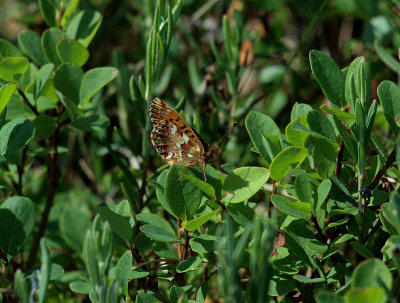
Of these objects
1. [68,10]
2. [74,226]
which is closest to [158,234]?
[74,226]

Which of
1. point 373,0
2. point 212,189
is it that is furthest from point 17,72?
point 373,0

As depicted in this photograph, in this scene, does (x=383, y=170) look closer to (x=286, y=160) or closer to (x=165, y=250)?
(x=286, y=160)

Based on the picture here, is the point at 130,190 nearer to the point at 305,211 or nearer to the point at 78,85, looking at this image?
the point at 78,85

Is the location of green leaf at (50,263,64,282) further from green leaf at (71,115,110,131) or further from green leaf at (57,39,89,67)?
green leaf at (57,39,89,67)

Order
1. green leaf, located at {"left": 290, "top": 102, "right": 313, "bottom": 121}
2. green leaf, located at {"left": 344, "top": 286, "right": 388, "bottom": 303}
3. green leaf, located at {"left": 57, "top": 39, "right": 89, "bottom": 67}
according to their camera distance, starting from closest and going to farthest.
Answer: green leaf, located at {"left": 344, "top": 286, "right": 388, "bottom": 303}
green leaf, located at {"left": 290, "top": 102, "right": 313, "bottom": 121}
green leaf, located at {"left": 57, "top": 39, "right": 89, "bottom": 67}

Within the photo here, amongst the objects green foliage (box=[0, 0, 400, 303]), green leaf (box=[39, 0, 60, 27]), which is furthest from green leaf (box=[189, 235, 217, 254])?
green leaf (box=[39, 0, 60, 27])
